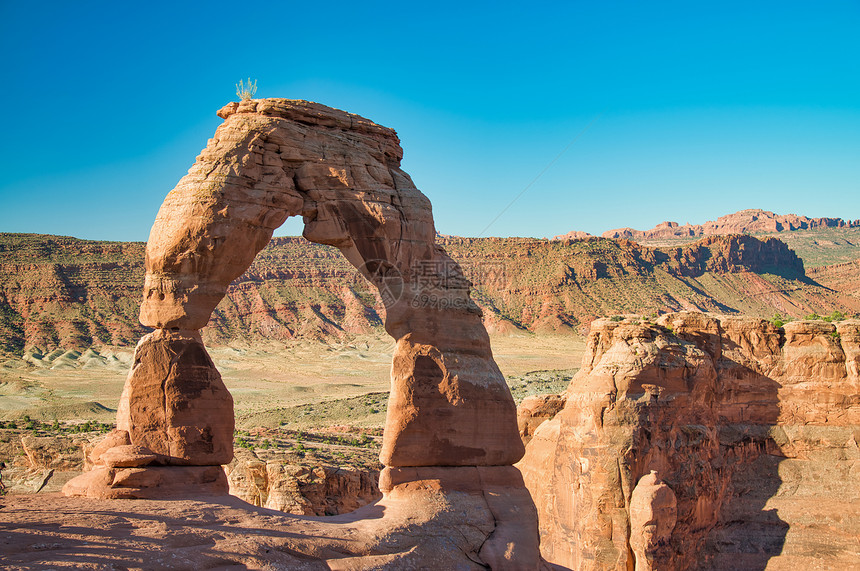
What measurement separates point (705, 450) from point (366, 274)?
40.0 ft

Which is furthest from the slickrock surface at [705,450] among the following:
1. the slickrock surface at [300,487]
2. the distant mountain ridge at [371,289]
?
the distant mountain ridge at [371,289]

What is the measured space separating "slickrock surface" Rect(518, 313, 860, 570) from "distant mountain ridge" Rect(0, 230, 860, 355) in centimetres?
6466

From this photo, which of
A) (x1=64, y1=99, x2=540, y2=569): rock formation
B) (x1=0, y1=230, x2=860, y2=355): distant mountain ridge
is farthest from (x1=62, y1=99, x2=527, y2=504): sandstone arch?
(x1=0, y1=230, x2=860, y2=355): distant mountain ridge

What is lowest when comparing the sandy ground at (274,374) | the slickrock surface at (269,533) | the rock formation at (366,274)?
the sandy ground at (274,374)

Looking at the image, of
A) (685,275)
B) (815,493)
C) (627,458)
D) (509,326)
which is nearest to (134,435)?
(627,458)

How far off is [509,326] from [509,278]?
44.7 ft

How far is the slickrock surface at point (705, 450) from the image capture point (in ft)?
61.4

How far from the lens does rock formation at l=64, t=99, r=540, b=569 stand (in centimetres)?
1259

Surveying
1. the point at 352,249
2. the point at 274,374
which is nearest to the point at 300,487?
the point at 352,249

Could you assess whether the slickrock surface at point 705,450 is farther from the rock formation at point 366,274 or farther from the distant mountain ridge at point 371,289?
the distant mountain ridge at point 371,289

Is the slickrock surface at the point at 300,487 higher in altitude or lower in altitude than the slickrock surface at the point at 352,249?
lower

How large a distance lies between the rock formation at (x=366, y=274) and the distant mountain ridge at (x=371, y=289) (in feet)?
245

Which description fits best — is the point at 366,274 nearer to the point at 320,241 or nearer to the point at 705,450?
the point at 320,241

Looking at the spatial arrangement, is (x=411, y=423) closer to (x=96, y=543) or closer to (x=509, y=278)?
(x=96, y=543)
